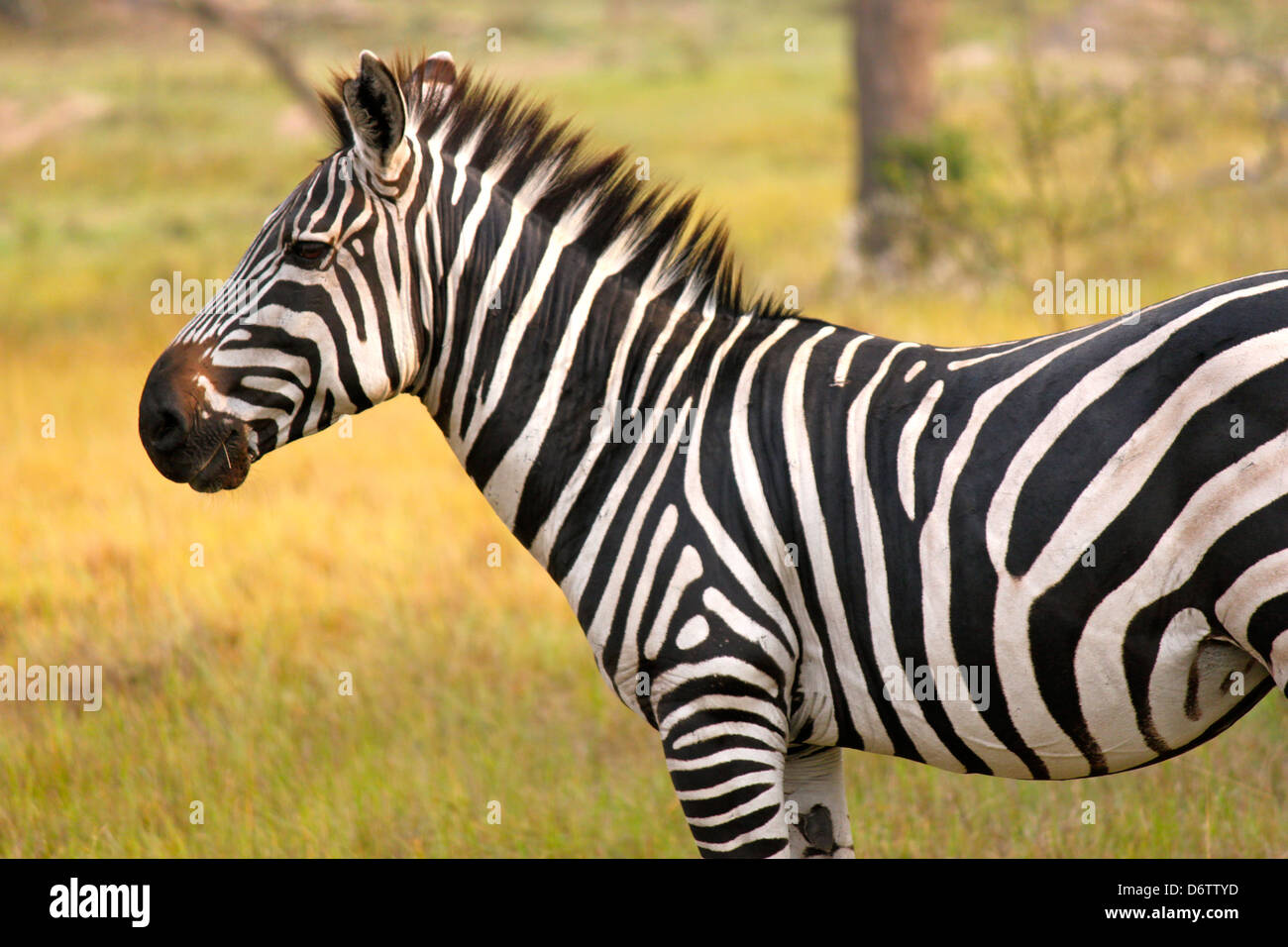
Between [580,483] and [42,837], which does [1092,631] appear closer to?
[580,483]

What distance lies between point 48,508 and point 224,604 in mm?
2052

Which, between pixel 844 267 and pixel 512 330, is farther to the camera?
pixel 844 267

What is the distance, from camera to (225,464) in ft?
9.47

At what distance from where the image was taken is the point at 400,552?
21.9 ft

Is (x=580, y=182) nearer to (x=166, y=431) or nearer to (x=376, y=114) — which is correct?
(x=376, y=114)

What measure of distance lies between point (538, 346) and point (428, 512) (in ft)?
14.7

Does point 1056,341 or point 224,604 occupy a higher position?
point 1056,341

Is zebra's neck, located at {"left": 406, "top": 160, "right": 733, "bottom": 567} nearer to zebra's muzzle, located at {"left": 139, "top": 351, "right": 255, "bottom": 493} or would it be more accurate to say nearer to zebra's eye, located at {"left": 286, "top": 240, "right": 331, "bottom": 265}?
zebra's eye, located at {"left": 286, "top": 240, "right": 331, "bottom": 265}

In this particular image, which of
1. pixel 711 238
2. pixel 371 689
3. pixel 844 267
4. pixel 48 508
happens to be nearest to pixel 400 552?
pixel 371 689

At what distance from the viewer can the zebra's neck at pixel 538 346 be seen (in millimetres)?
2953

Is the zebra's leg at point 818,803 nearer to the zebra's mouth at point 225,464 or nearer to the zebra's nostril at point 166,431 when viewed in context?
the zebra's mouth at point 225,464

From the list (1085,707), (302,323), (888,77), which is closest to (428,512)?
(302,323)

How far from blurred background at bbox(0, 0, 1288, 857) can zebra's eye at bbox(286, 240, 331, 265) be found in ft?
3.40

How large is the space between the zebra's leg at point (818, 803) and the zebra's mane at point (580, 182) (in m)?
1.23
